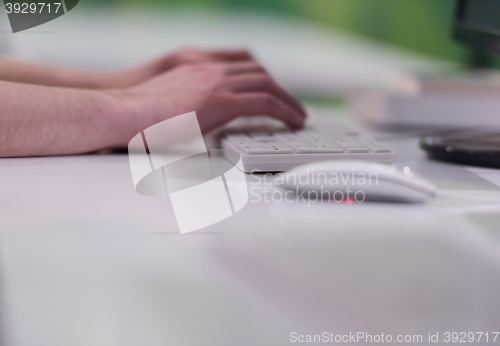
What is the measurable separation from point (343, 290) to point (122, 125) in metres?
0.33

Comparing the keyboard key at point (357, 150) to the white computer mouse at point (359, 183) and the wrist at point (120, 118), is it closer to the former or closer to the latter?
the white computer mouse at point (359, 183)

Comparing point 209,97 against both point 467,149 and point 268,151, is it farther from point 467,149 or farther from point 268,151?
point 467,149

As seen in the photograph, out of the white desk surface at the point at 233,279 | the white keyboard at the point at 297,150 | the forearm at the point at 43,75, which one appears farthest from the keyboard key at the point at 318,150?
the forearm at the point at 43,75

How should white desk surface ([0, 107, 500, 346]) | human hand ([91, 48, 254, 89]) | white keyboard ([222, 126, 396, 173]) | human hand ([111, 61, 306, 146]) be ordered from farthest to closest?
human hand ([91, 48, 254, 89]), human hand ([111, 61, 306, 146]), white keyboard ([222, 126, 396, 173]), white desk surface ([0, 107, 500, 346])

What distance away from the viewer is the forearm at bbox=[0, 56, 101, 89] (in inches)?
25.0

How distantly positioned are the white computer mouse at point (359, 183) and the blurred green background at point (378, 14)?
917 mm

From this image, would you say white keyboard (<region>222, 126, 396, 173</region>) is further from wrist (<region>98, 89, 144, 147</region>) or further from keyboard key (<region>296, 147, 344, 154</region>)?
wrist (<region>98, 89, 144, 147</region>)

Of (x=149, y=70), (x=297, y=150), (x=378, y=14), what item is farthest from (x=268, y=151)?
(x=378, y=14)

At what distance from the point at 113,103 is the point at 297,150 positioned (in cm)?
22

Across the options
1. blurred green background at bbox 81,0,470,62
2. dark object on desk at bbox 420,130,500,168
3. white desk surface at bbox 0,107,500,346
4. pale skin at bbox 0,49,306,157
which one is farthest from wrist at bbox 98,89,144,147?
blurred green background at bbox 81,0,470,62

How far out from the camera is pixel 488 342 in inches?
13.3

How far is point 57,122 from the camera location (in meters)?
0.53

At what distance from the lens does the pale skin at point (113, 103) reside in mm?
517

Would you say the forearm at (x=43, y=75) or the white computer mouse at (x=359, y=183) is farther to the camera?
the forearm at (x=43, y=75)
